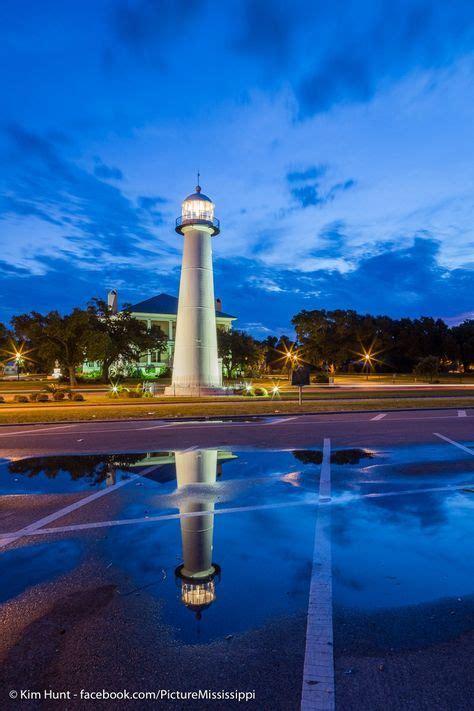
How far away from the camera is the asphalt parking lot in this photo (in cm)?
302

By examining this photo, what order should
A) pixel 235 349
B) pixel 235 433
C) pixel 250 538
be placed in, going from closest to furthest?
pixel 250 538 < pixel 235 433 < pixel 235 349

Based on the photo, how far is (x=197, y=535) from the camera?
5.80 meters

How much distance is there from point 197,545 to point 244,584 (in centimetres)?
121

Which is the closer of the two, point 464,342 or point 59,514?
point 59,514

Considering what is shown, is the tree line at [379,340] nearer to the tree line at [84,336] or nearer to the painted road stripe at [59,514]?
the tree line at [84,336]

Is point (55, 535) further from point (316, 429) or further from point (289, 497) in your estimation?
point (316, 429)

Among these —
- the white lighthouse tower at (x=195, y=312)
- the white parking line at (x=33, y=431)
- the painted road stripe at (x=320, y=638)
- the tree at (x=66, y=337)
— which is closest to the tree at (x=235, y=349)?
the tree at (x=66, y=337)

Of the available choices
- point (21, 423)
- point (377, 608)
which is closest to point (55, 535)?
point (377, 608)

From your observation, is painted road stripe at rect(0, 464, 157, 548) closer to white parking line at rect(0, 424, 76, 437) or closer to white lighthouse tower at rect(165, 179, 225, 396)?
white parking line at rect(0, 424, 76, 437)

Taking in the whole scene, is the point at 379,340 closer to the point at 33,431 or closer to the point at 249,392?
the point at 249,392

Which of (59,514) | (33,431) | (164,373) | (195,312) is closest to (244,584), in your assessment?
(59,514)

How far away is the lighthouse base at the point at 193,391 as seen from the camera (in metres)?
32.1

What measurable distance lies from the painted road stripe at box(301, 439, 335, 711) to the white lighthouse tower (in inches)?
1068

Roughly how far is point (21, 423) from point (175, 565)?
15.8 metres
